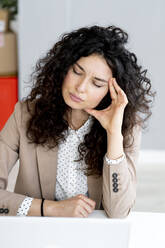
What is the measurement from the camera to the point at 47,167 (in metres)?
1.52

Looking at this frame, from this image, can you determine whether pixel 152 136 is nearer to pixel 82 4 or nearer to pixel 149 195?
pixel 149 195

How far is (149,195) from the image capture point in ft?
10.0

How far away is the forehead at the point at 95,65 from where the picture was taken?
1350 millimetres

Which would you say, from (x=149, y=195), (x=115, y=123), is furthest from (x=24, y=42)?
(x=115, y=123)

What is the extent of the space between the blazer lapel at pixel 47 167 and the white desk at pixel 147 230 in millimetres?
263

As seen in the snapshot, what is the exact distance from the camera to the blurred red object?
3.49m

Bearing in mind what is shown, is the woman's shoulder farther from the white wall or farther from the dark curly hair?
the white wall

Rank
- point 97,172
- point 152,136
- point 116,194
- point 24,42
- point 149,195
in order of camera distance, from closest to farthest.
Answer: point 116,194 → point 97,172 → point 149,195 → point 24,42 → point 152,136

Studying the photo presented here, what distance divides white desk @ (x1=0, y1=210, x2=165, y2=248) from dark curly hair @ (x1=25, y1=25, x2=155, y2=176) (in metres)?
0.28

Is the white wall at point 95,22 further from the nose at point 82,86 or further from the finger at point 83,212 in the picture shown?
the finger at point 83,212

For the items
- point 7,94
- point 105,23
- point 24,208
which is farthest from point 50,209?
point 7,94

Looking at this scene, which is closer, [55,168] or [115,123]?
[115,123]

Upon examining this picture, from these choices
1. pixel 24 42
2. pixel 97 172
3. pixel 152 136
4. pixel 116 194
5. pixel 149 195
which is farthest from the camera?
pixel 152 136

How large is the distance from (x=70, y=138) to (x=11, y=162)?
25cm
